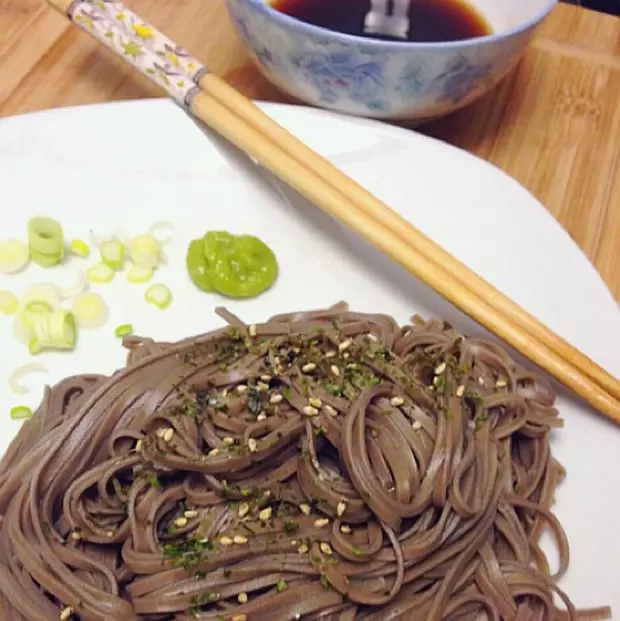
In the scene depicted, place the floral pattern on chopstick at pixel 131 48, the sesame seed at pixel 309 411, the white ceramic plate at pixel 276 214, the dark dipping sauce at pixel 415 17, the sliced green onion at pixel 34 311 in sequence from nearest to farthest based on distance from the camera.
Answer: the sesame seed at pixel 309 411
the sliced green onion at pixel 34 311
the white ceramic plate at pixel 276 214
the floral pattern on chopstick at pixel 131 48
the dark dipping sauce at pixel 415 17

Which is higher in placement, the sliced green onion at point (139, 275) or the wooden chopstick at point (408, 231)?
the wooden chopstick at point (408, 231)

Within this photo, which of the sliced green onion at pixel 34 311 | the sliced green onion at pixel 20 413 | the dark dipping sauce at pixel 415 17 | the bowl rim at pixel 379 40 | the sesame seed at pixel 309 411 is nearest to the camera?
the sesame seed at pixel 309 411

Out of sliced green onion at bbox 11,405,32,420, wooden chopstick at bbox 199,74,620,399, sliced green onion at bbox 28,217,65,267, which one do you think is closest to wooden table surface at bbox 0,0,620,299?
wooden chopstick at bbox 199,74,620,399

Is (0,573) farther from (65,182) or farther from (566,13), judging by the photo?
(566,13)

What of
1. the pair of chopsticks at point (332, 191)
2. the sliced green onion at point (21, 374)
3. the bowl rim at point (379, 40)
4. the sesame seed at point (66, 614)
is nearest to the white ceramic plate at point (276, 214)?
the sliced green onion at point (21, 374)

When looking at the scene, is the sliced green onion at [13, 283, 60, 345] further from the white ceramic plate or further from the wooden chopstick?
the wooden chopstick

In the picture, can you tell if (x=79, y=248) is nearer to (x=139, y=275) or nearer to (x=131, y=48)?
(x=139, y=275)

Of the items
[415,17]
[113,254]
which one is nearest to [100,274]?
[113,254]

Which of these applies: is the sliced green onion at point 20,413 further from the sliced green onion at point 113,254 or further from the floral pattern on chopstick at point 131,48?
the floral pattern on chopstick at point 131,48
